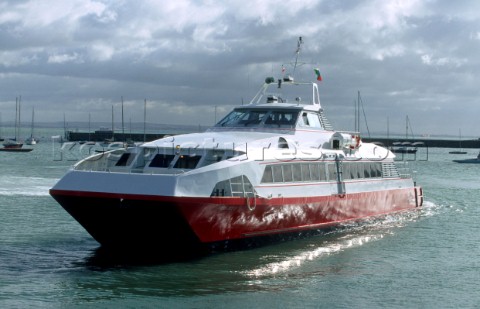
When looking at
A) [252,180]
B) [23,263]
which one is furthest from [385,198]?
[23,263]

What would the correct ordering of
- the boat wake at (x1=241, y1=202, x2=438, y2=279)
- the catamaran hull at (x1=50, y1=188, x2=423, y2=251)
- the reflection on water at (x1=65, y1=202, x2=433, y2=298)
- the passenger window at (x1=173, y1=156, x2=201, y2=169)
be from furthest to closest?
the passenger window at (x1=173, y1=156, x2=201, y2=169) → the boat wake at (x1=241, y1=202, x2=438, y2=279) → the catamaran hull at (x1=50, y1=188, x2=423, y2=251) → the reflection on water at (x1=65, y1=202, x2=433, y2=298)

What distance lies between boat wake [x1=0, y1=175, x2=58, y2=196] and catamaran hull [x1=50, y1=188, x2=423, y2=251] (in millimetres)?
21080

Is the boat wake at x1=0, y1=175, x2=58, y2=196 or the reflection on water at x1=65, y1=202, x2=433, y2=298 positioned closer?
the reflection on water at x1=65, y1=202, x2=433, y2=298

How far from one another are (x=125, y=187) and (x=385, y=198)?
16.5 metres

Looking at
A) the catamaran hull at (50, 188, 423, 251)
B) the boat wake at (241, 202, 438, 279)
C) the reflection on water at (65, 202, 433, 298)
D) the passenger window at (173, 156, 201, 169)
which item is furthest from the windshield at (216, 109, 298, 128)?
the passenger window at (173, 156, 201, 169)

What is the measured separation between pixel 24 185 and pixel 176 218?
99.8ft

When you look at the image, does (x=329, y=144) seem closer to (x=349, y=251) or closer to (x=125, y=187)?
(x=349, y=251)

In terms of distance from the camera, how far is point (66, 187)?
70.3ft

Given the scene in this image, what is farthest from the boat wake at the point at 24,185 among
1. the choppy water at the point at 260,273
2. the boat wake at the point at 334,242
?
the boat wake at the point at 334,242

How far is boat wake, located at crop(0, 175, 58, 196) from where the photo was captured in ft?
139

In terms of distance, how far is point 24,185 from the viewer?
48.1m

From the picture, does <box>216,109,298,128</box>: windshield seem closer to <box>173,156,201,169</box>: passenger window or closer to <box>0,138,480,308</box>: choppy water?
<box>0,138,480,308</box>: choppy water

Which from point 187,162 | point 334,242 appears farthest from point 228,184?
point 334,242

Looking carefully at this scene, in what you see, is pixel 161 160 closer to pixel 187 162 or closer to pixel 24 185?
pixel 187 162
